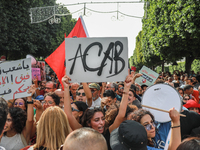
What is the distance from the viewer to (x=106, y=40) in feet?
9.93

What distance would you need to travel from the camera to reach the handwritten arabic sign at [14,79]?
11.7ft

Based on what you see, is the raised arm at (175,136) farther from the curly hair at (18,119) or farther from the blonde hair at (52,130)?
the curly hair at (18,119)

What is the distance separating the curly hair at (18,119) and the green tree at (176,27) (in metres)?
10.5

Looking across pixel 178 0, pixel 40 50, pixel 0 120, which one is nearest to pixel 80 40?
pixel 0 120

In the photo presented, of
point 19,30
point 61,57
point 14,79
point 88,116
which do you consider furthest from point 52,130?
point 19,30

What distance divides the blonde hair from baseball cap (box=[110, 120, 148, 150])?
720 millimetres

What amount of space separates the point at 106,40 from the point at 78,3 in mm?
9176

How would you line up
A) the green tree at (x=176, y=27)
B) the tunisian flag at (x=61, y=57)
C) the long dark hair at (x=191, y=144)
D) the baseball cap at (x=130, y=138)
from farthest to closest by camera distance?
the green tree at (x=176, y=27)
the tunisian flag at (x=61, y=57)
the baseball cap at (x=130, y=138)
the long dark hair at (x=191, y=144)

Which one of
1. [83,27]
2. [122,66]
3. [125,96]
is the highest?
[83,27]

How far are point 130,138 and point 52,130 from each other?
0.96 m

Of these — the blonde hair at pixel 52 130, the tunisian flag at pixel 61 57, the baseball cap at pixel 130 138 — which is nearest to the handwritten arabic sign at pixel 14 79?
the tunisian flag at pixel 61 57

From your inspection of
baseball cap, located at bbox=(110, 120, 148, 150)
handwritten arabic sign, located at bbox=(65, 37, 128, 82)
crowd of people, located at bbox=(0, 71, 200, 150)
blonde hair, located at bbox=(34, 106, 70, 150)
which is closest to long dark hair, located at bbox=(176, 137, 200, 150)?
crowd of people, located at bbox=(0, 71, 200, 150)

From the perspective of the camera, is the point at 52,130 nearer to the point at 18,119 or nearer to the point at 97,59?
the point at 18,119

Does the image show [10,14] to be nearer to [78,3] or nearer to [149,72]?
[78,3]
